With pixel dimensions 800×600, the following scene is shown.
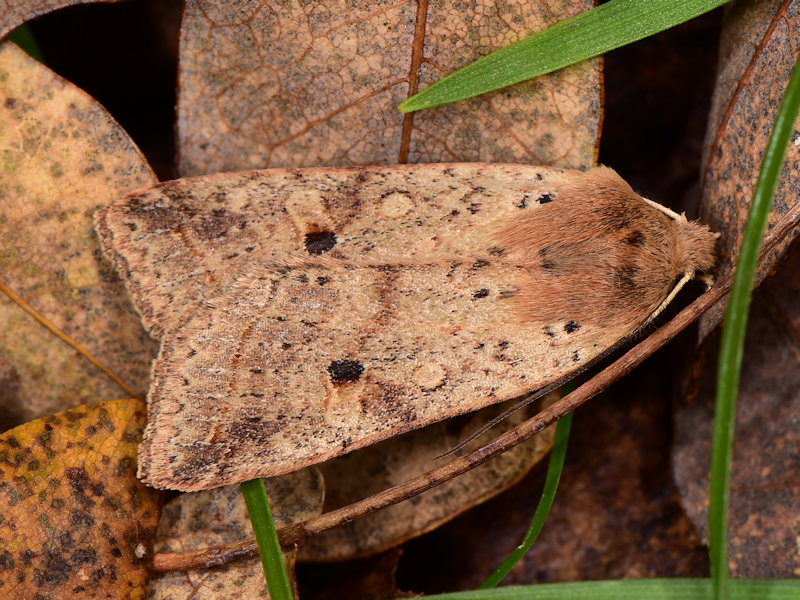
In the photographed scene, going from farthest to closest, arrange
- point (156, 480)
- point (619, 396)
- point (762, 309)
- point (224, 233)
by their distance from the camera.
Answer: point (619, 396)
point (762, 309)
point (224, 233)
point (156, 480)

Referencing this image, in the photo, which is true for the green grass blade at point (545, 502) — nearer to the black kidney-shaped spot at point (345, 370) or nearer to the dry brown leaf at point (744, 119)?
the dry brown leaf at point (744, 119)

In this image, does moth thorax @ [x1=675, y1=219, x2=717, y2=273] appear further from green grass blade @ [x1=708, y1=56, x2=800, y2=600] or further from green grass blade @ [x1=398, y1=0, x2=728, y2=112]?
green grass blade @ [x1=398, y1=0, x2=728, y2=112]

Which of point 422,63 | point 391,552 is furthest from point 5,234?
point 391,552

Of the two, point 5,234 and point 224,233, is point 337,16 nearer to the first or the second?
point 224,233

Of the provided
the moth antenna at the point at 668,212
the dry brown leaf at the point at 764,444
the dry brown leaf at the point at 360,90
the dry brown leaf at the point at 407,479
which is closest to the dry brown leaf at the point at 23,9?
the dry brown leaf at the point at 360,90

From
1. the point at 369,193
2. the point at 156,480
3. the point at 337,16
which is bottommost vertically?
the point at 156,480

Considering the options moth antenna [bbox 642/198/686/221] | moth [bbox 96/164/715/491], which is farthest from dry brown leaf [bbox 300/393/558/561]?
moth antenna [bbox 642/198/686/221]
